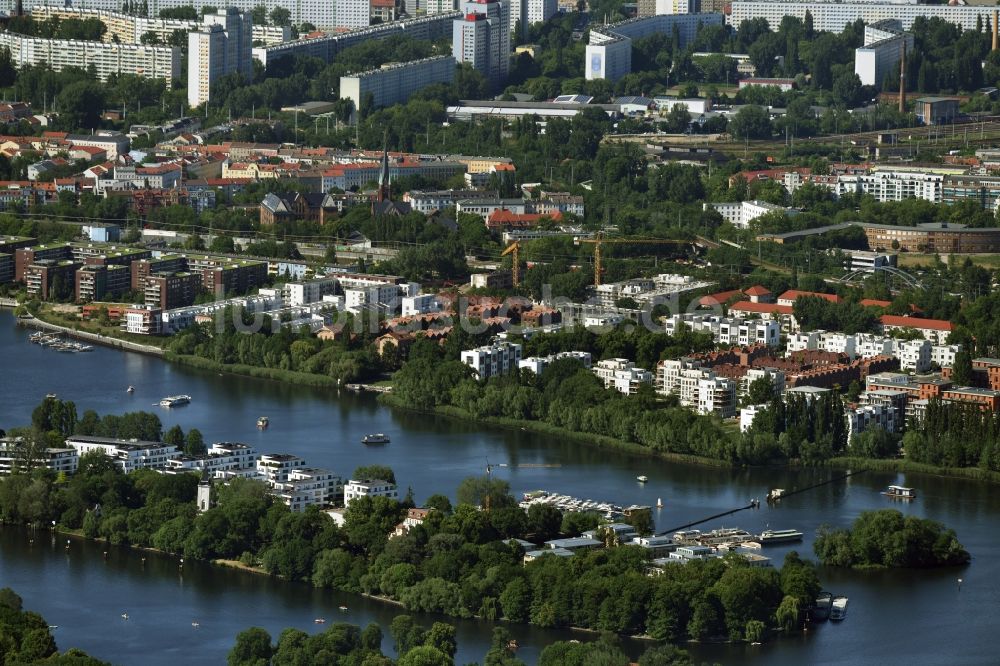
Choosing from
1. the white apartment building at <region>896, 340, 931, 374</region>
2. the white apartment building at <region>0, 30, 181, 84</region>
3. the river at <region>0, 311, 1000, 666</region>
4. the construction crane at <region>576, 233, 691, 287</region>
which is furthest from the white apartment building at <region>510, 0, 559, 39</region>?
the white apartment building at <region>896, 340, 931, 374</region>

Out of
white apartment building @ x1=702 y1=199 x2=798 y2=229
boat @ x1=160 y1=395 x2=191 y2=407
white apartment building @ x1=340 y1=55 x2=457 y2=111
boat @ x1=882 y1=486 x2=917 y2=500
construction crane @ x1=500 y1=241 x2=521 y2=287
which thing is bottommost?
boat @ x1=882 y1=486 x2=917 y2=500

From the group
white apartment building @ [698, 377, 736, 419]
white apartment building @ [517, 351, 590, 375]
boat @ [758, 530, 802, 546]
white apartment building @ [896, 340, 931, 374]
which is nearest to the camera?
boat @ [758, 530, 802, 546]

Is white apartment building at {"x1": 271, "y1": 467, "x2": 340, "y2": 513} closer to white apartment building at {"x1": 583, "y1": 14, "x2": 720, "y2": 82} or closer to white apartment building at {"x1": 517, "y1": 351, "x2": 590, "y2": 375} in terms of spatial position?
white apartment building at {"x1": 517, "y1": 351, "x2": 590, "y2": 375}

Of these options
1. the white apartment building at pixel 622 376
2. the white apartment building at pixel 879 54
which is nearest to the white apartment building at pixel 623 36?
the white apartment building at pixel 879 54

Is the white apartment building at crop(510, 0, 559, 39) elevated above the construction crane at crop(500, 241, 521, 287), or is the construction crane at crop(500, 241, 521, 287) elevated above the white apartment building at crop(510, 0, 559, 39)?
the white apartment building at crop(510, 0, 559, 39)

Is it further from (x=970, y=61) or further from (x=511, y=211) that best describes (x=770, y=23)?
(x=511, y=211)

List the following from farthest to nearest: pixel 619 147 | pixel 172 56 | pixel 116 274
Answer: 1. pixel 172 56
2. pixel 619 147
3. pixel 116 274

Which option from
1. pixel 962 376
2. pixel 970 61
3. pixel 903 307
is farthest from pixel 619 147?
pixel 962 376
